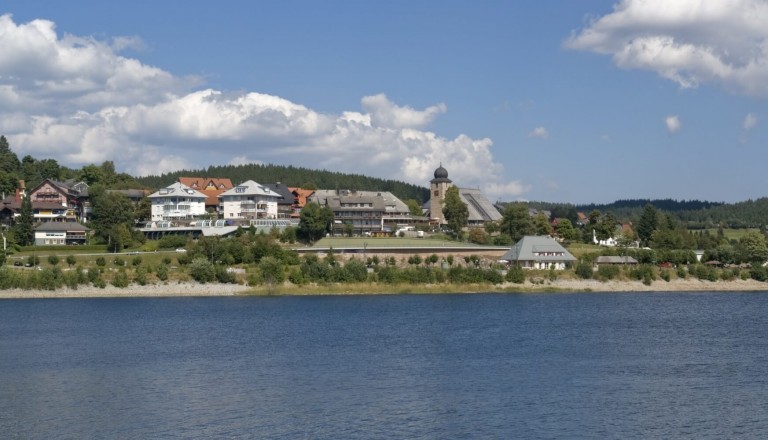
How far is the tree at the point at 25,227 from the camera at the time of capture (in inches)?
3280

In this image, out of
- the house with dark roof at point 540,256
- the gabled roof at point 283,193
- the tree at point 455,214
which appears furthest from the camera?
the gabled roof at point 283,193

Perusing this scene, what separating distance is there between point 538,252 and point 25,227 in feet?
151

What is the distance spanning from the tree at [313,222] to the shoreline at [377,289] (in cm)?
1730

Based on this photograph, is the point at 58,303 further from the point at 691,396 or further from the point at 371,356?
the point at 691,396

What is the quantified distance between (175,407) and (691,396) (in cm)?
1694

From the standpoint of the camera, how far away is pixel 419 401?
30094 mm

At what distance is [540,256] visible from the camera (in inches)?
3056

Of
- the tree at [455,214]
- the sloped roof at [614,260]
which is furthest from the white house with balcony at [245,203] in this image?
the sloped roof at [614,260]

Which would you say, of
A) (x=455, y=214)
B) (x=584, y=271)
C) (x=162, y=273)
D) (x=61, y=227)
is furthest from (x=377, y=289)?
(x=61, y=227)

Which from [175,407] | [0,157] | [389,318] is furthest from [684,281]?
[0,157]

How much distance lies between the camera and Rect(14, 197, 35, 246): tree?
83.3 m

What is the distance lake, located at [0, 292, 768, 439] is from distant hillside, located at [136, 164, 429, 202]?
8069cm

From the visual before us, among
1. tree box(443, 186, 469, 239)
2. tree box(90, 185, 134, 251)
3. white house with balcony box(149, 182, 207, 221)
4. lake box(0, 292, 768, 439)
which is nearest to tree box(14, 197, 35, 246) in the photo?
tree box(90, 185, 134, 251)

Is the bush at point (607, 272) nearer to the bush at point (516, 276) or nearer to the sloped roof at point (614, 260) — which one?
the sloped roof at point (614, 260)
